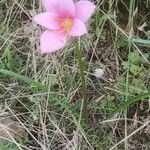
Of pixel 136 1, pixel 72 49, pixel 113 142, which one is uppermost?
pixel 136 1

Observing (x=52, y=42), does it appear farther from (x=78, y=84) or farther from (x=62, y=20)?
(x=78, y=84)

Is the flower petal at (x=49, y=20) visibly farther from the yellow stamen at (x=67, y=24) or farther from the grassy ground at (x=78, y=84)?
the grassy ground at (x=78, y=84)

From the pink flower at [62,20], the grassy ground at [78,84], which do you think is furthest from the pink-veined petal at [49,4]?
A: the grassy ground at [78,84]

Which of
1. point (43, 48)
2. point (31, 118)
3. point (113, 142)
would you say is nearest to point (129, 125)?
point (113, 142)

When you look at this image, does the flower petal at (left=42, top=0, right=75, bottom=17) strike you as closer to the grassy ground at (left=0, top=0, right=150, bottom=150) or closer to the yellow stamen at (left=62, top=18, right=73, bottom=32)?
the yellow stamen at (left=62, top=18, right=73, bottom=32)

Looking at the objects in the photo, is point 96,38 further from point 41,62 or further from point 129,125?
point 129,125

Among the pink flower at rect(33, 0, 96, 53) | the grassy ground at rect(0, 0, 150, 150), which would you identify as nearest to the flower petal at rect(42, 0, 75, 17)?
the pink flower at rect(33, 0, 96, 53)
